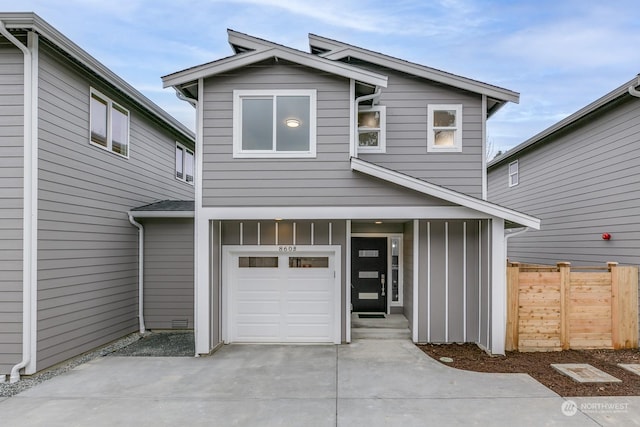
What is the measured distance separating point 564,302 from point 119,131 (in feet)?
33.0

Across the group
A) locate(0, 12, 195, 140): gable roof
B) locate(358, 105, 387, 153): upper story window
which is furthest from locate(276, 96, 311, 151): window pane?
locate(0, 12, 195, 140): gable roof

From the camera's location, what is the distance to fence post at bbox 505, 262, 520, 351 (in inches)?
265

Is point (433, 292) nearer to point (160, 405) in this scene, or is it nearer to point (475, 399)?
point (475, 399)

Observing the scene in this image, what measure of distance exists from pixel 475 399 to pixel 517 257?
351 inches

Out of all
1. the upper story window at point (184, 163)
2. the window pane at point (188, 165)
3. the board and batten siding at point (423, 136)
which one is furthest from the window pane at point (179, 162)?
the board and batten siding at point (423, 136)

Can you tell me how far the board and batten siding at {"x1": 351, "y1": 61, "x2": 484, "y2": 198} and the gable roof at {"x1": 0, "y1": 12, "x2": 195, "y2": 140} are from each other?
5.41 metres

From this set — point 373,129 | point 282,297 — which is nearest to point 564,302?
point 373,129

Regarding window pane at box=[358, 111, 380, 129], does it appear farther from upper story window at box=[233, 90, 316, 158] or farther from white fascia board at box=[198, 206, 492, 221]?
white fascia board at box=[198, 206, 492, 221]

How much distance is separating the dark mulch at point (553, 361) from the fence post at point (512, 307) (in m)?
0.22

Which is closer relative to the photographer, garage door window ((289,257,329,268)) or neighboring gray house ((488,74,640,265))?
neighboring gray house ((488,74,640,265))

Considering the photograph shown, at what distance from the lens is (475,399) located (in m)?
4.76

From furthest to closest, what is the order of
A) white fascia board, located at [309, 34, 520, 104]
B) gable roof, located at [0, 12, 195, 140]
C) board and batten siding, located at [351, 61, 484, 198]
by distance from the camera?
board and batten siding, located at [351, 61, 484, 198] → white fascia board, located at [309, 34, 520, 104] → gable roof, located at [0, 12, 195, 140]

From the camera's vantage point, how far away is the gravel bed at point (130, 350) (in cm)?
540

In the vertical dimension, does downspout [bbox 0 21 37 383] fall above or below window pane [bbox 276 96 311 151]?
below
